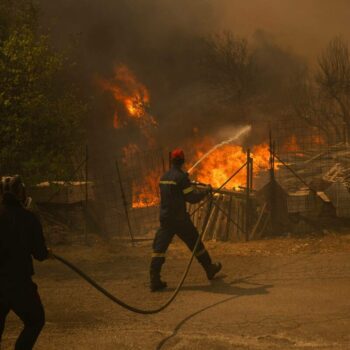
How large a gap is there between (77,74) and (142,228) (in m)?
11.7

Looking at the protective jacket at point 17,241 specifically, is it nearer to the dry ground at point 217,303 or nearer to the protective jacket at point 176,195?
the dry ground at point 217,303

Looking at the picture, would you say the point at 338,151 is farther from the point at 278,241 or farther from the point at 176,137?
the point at 176,137

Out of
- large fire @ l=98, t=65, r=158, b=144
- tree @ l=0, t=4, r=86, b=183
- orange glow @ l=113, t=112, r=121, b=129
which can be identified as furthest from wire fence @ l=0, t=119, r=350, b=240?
large fire @ l=98, t=65, r=158, b=144

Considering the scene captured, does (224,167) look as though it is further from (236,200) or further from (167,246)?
(167,246)

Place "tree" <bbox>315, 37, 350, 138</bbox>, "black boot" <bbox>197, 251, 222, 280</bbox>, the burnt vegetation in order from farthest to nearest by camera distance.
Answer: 1. "tree" <bbox>315, 37, 350, 138</bbox>
2. the burnt vegetation
3. "black boot" <bbox>197, 251, 222, 280</bbox>

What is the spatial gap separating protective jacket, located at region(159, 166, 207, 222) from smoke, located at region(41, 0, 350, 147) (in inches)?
635

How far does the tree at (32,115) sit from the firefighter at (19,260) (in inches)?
232

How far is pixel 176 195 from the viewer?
7457 mm

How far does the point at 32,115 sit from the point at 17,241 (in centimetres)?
693

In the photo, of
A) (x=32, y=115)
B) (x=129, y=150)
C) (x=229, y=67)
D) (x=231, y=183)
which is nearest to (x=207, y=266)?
(x=32, y=115)

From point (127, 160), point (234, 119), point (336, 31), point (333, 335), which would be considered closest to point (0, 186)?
point (333, 335)

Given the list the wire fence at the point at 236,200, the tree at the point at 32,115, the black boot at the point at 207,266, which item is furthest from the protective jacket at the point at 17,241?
the wire fence at the point at 236,200

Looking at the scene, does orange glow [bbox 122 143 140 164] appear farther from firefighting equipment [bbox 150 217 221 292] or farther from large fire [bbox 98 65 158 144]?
firefighting equipment [bbox 150 217 221 292]

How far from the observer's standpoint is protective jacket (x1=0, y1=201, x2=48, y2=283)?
4.28 m
